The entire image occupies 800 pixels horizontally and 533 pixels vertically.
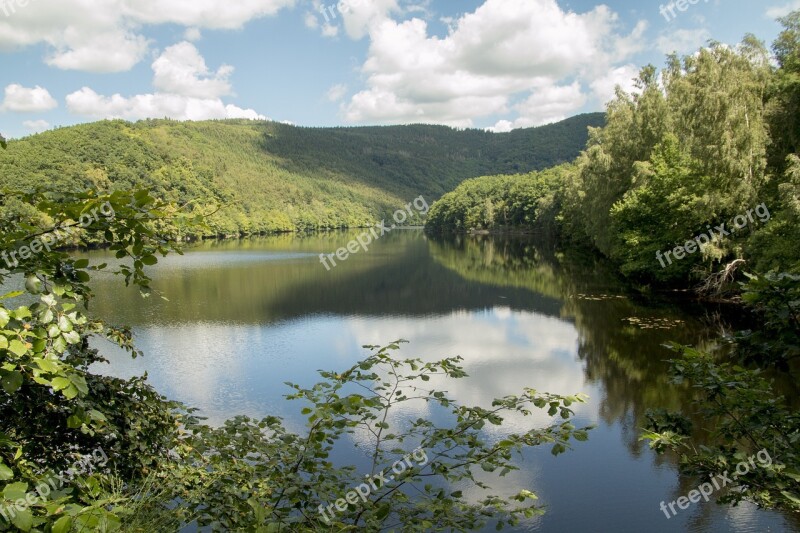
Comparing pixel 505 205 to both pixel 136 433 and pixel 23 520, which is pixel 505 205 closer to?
pixel 136 433

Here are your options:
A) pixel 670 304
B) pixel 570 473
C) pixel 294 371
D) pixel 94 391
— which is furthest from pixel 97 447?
pixel 670 304

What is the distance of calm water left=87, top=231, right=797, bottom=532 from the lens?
10148 mm

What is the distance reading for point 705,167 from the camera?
2295 cm

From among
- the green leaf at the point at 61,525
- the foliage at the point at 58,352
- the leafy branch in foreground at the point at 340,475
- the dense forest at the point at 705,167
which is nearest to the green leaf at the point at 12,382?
the foliage at the point at 58,352

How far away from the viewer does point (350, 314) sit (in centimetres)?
2714

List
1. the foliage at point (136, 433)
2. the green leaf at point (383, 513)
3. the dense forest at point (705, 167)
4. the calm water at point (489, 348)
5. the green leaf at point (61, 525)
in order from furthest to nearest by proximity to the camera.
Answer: the dense forest at point (705, 167)
the calm water at point (489, 348)
the green leaf at point (383, 513)
the foliage at point (136, 433)
the green leaf at point (61, 525)

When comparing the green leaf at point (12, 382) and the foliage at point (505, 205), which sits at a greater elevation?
the foliage at point (505, 205)

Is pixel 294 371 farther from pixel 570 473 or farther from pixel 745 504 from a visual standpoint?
pixel 745 504

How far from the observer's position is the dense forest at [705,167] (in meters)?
20.5

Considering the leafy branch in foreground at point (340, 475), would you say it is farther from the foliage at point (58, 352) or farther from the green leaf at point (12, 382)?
the green leaf at point (12, 382)

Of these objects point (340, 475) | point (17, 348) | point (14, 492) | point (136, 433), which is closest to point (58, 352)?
point (17, 348)

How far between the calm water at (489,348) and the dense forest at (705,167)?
326 centimetres

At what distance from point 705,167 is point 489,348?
42.6ft

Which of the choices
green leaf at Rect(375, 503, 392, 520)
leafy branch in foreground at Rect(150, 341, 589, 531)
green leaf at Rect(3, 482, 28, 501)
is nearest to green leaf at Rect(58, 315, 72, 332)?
green leaf at Rect(3, 482, 28, 501)
